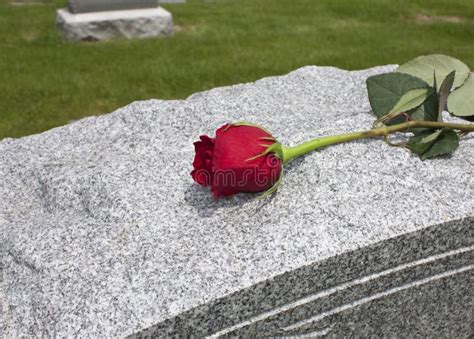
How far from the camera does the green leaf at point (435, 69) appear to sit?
6.07ft

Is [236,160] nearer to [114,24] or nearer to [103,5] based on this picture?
[114,24]

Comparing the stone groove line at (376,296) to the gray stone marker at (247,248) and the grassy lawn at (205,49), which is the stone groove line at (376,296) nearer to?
the gray stone marker at (247,248)

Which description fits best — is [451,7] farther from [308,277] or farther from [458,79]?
[308,277]

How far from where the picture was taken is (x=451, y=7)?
7.21 meters

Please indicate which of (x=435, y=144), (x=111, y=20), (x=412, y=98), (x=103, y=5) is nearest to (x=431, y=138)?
(x=435, y=144)

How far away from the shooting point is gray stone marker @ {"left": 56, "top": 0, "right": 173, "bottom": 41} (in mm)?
5389

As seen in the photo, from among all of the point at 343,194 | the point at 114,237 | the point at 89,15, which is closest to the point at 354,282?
the point at 343,194

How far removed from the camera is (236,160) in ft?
4.23

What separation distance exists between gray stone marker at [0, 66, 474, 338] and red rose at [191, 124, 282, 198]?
121mm

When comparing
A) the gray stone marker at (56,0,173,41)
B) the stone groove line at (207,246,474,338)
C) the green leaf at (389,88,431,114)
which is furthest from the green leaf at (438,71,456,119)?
the gray stone marker at (56,0,173,41)

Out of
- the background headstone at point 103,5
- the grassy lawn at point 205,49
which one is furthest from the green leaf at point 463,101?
the background headstone at point 103,5

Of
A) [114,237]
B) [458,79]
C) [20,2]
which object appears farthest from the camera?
[20,2]

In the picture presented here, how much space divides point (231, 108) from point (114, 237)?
2.95ft

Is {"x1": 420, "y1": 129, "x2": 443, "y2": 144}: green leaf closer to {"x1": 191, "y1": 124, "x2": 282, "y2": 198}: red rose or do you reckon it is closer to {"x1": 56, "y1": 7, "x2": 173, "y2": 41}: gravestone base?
{"x1": 191, "y1": 124, "x2": 282, "y2": 198}: red rose
